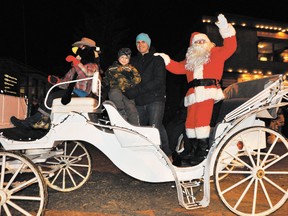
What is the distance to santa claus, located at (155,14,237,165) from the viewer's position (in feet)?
11.8

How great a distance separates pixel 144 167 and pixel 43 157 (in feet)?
4.15

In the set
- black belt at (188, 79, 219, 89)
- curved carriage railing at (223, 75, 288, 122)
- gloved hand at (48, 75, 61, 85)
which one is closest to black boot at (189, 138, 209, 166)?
curved carriage railing at (223, 75, 288, 122)

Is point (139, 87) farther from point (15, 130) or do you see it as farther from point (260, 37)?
point (260, 37)

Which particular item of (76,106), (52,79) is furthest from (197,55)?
(52,79)

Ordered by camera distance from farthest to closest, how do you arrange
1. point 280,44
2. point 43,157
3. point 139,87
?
point 280,44 < point 139,87 < point 43,157

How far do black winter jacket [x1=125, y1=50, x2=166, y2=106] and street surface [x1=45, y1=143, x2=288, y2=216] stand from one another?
3.99 ft

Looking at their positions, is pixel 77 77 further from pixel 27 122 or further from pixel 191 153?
pixel 191 153

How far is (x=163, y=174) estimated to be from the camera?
130 inches

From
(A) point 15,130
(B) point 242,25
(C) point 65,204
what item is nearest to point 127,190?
(C) point 65,204

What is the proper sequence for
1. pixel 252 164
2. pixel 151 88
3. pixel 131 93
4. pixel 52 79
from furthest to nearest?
1. pixel 151 88
2. pixel 131 93
3. pixel 52 79
4. pixel 252 164

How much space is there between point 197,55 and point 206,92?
518 millimetres

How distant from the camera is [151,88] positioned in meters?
4.06

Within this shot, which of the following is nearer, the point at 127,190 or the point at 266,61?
the point at 127,190

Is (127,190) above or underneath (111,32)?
underneath
